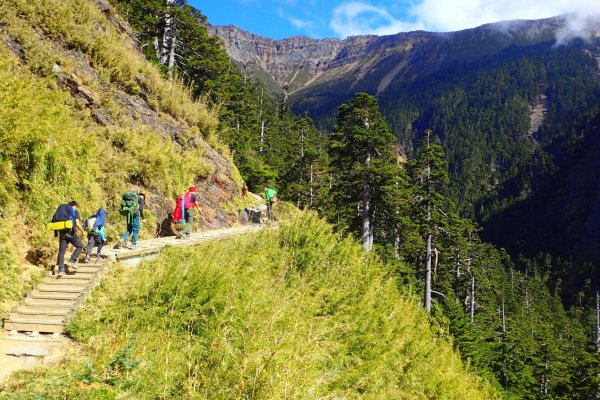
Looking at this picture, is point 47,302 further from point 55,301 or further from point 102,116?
point 102,116

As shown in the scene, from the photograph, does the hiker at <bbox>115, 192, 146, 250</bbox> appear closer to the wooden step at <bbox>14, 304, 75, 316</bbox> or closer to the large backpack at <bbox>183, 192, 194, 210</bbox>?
the large backpack at <bbox>183, 192, 194, 210</bbox>

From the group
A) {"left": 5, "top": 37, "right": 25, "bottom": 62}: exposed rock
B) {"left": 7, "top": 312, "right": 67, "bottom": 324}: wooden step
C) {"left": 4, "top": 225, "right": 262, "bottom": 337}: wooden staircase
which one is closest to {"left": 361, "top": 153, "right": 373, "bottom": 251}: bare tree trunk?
{"left": 5, "top": 37, "right": 25, "bottom": 62}: exposed rock

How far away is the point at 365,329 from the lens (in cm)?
741

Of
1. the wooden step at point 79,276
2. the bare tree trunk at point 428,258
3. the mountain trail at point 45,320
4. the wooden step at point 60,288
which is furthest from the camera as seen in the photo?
the bare tree trunk at point 428,258

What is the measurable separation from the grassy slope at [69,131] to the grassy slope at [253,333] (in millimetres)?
1918

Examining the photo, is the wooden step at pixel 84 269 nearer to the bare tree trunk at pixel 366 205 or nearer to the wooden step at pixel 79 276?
the wooden step at pixel 79 276

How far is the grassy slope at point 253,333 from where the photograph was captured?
4023 millimetres

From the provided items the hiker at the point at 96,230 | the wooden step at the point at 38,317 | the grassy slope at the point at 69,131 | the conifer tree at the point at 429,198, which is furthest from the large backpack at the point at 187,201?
the conifer tree at the point at 429,198

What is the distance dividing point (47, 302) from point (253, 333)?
325 cm

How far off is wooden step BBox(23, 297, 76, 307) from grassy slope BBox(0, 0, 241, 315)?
0.65ft

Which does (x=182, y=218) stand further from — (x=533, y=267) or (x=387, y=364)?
(x=533, y=267)

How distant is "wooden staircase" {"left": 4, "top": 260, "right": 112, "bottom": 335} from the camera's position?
17.3 ft

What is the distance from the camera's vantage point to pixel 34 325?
17.3 ft

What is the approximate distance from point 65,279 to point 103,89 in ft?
27.5
